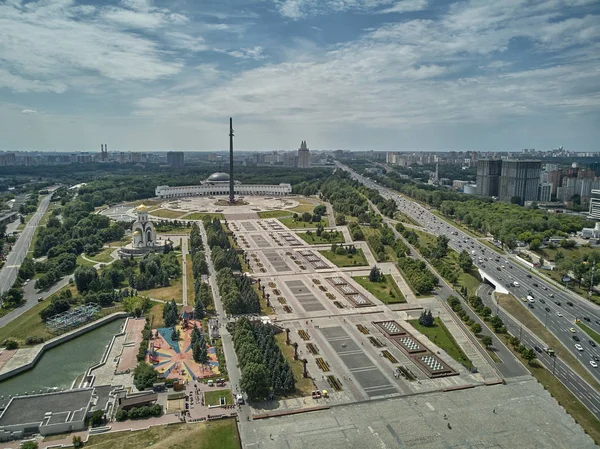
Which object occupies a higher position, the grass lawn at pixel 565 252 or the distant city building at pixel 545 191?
the distant city building at pixel 545 191

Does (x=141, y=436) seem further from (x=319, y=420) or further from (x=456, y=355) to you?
(x=456, y=355)

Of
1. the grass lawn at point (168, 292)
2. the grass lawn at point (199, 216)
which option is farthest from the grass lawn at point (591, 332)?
the grass lawn at point (199, 216)

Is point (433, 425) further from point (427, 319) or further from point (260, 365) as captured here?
point (427, 319)

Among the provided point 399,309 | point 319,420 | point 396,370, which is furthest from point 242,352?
point 399,309

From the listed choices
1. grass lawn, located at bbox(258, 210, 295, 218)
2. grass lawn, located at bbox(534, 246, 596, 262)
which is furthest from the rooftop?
grass lawn, located at bbox(258, 210, 295, 218)

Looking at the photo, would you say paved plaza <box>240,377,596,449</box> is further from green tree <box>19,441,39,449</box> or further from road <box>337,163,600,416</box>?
green tree <box>19,441,39,449</box>

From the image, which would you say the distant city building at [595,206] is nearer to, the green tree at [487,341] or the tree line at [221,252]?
the green tree at [487,341]
